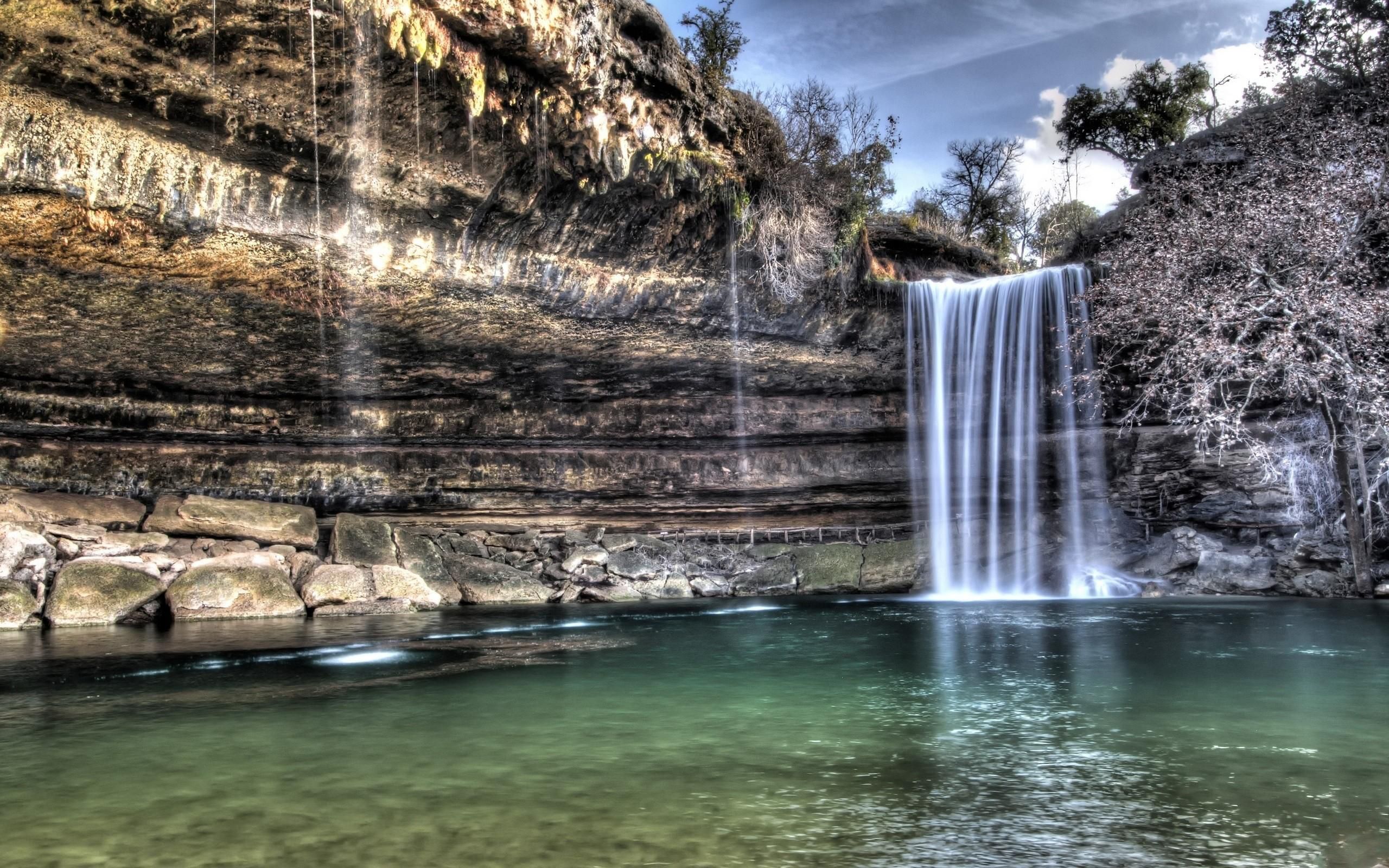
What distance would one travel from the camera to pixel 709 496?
20.2 metres

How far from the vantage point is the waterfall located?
702 inches

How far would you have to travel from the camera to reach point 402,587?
15.1 metres

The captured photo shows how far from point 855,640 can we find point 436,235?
25.9 feet

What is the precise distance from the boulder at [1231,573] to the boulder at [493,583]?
40.9 ft

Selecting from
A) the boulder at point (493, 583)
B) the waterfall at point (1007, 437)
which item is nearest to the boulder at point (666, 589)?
the boulder at point (493, 583)

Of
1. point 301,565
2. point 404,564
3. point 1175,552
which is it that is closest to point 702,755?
point 301,565

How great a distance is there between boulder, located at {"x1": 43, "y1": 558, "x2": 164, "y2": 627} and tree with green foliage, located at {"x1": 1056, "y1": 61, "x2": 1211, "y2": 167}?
2541 centimetres

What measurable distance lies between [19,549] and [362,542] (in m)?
4.94

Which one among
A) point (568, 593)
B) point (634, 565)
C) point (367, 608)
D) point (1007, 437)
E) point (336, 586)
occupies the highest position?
point (1007, 437)

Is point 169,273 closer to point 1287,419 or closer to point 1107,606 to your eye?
point 1107,606

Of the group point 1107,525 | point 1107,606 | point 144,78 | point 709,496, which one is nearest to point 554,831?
point 144,78

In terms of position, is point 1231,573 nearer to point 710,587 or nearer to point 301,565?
point 710,587

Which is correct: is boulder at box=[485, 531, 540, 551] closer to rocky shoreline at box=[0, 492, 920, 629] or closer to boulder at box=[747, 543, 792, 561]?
rocky shoreline at box=[0, 492, 920, 629]

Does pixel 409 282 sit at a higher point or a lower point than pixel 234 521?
higher
